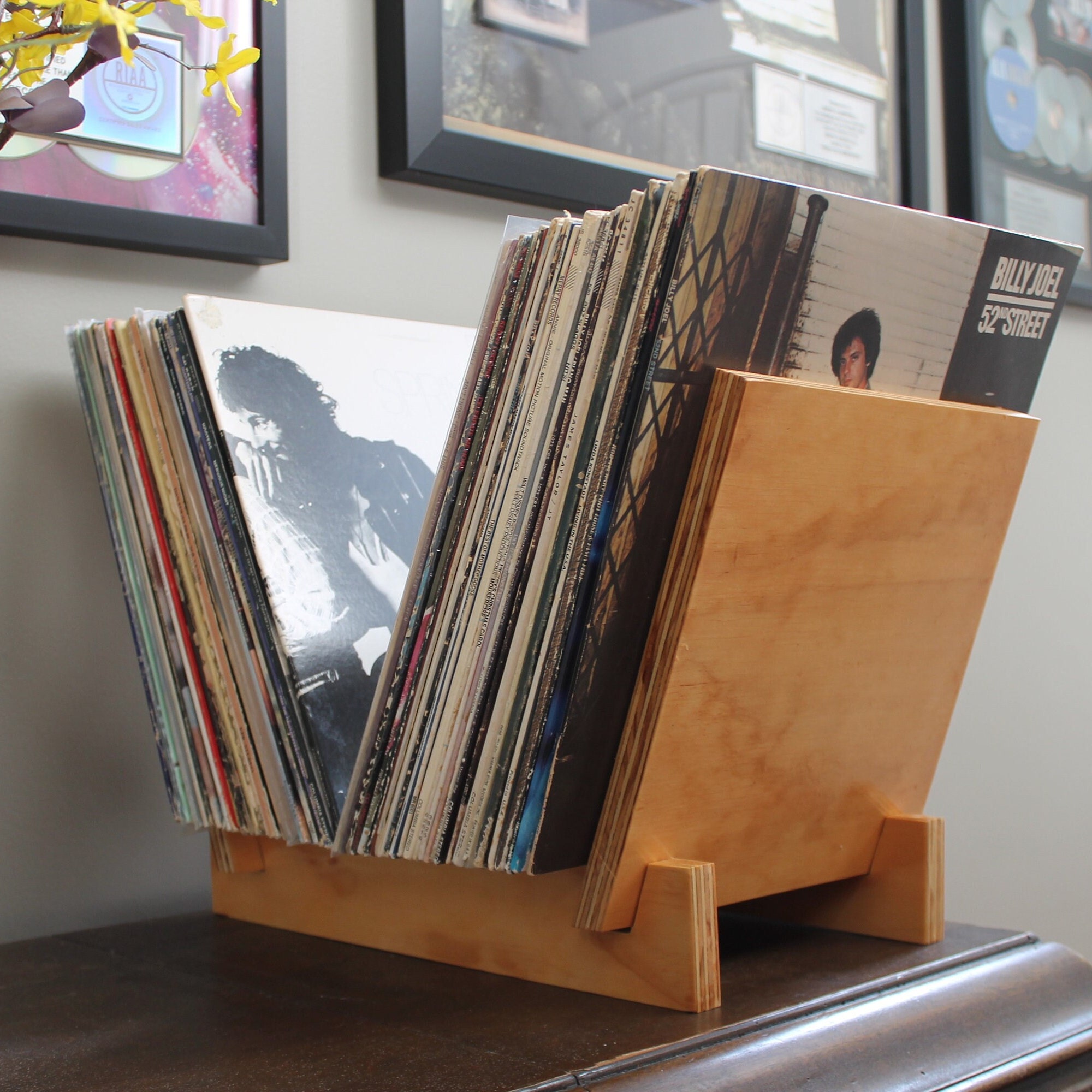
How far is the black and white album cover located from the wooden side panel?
195mm

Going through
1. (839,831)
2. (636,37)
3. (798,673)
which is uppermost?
(636,37)

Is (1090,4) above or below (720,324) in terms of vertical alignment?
above

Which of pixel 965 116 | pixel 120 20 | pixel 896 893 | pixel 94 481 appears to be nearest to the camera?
pixel 120 20

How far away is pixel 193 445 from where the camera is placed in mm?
739

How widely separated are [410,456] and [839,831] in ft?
1.19

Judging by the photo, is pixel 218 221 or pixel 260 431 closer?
pixel 260 431

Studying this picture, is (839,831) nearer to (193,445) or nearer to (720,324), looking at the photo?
(720,324)

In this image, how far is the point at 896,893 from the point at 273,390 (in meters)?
0.49

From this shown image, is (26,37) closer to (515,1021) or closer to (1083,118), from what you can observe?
(515,1021)

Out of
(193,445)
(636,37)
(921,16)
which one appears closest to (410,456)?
(193,445)

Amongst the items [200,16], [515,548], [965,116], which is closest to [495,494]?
[515,548]

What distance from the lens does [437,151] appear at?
0.98 meters

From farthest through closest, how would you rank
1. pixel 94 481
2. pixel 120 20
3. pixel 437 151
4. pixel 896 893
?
pixel 437 151, pixel 94 481, pixel 896 893, pixel 120 20

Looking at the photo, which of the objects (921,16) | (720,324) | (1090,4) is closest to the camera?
(720,324)
